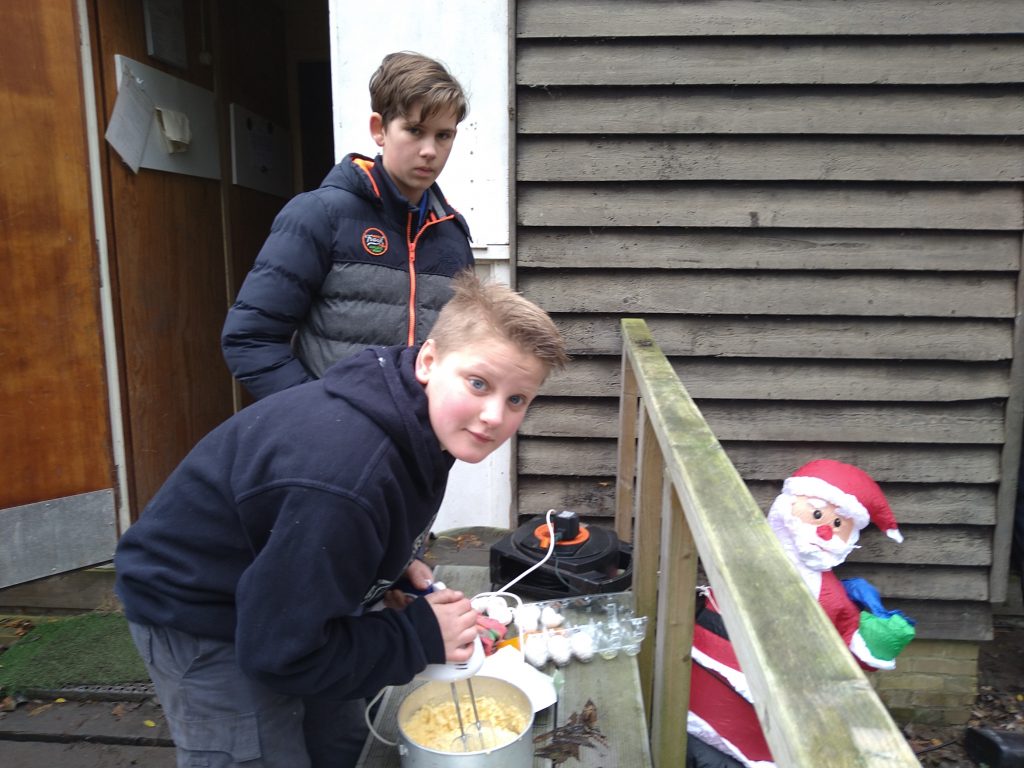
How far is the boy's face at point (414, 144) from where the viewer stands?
1.98 metres

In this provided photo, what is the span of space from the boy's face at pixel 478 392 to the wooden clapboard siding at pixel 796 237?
1978 mm

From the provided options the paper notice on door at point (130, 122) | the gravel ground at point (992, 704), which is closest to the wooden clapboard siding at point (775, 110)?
the paper notice on door at point (130, 122)

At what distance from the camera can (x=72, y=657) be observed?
124 inches

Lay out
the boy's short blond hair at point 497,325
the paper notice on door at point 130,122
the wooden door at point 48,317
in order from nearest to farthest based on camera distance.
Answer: the boy's short blond hair at point 497,325 → the wooden door at point 48,317 → the paper notice on door at point 130,122

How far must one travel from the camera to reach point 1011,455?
3.26m

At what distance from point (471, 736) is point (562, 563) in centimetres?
97

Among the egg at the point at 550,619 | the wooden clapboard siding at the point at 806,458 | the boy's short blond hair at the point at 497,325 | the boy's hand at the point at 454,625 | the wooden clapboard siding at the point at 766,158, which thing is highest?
the wooden clapboard siding at the point at 766,158

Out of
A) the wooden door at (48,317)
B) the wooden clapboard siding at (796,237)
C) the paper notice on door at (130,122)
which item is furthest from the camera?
the paper notice on door at (130,122)

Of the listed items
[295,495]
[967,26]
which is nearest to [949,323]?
[967,26]

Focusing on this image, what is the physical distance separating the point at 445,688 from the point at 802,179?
242cm

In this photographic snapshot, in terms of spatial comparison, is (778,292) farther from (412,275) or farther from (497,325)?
(497,325)

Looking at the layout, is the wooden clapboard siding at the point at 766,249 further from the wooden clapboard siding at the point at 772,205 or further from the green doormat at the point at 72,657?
the green doormat at the point at 72,657

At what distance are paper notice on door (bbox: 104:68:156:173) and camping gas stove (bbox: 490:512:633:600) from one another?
84.7 inches

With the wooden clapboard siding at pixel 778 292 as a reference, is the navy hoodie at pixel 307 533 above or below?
below
